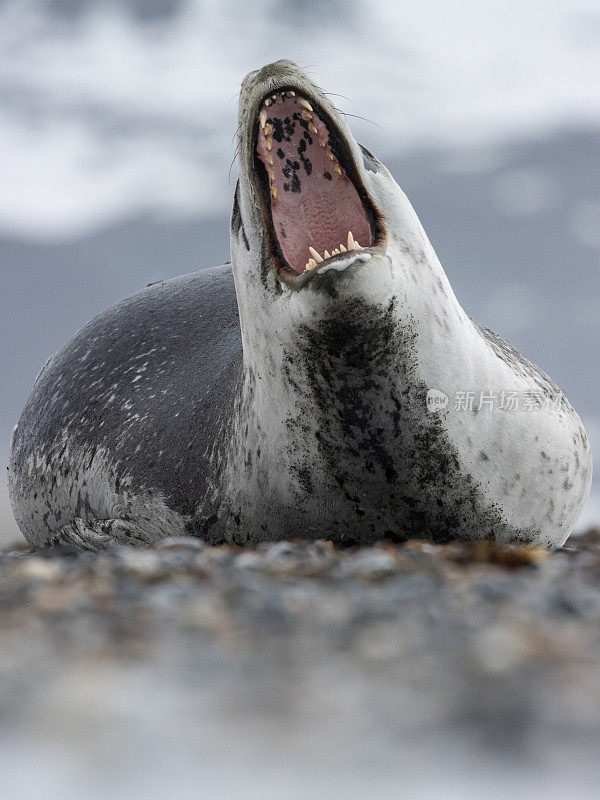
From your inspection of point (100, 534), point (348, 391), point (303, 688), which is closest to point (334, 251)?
point (348, 391)

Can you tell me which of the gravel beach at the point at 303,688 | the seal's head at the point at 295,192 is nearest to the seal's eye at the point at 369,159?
the seal's head at the point at 295,192

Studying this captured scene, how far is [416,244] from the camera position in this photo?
12.4 feet

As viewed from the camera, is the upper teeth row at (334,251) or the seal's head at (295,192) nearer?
the upper teeth row at (334,251)

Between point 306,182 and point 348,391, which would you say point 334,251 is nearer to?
point 306,182

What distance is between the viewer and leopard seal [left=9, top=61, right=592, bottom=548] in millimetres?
3613

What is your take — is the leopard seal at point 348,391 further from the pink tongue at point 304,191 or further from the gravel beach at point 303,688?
the gravel beach at point 303,688

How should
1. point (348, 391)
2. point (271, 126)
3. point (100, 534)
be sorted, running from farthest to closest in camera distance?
point (100, 534) < point (271, 126) < point (348, 391)

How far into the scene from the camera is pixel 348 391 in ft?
12.1

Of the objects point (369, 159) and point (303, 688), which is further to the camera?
point (369, 159)

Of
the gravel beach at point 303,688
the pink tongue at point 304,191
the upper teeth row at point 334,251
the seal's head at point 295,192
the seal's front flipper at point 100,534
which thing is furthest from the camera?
the seal's front flipper at point 100,534

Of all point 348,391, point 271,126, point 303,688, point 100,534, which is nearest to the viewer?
point 303,688

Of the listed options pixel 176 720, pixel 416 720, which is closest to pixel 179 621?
pixel 176 720

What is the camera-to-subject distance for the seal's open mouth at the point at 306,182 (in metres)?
3.88

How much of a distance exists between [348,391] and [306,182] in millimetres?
1001
